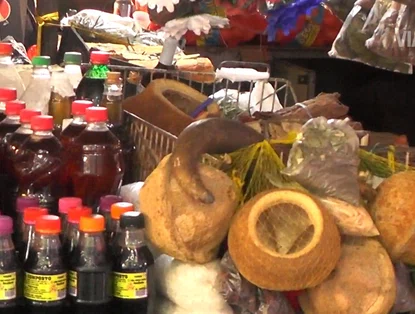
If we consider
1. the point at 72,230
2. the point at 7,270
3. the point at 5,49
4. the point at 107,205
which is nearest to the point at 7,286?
the point at 7,270

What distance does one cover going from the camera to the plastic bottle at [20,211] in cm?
122

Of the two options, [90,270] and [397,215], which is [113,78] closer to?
[90,270]

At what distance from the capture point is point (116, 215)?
119cm

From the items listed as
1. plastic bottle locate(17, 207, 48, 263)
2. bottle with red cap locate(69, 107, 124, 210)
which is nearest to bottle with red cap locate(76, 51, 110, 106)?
bottle with red cap locate(69, 107, 124, 210)

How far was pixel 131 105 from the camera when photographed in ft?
5.30

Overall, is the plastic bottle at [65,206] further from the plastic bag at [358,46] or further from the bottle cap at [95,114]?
the plastic bag at [358,46]

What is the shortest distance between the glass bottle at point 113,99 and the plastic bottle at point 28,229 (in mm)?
397

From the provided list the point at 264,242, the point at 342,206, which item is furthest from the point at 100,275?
the point at 342,206

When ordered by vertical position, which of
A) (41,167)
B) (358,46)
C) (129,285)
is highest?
(358,46)

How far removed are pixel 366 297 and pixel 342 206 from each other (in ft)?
0.44

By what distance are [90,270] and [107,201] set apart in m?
0.18

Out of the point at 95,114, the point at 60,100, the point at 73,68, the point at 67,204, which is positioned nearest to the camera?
the point at 67,204

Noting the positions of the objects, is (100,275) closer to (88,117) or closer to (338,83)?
(88,117)

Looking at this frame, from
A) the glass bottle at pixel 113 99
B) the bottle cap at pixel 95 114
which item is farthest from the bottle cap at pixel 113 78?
the bottle cap at pixel 95 114
